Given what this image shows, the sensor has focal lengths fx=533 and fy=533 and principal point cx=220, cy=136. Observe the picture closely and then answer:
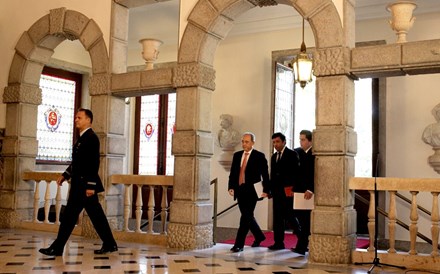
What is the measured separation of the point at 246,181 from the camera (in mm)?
7000

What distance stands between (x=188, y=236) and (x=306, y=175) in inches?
68.3

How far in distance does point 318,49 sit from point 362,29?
3972 millimetres

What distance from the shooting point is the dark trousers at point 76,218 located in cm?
620

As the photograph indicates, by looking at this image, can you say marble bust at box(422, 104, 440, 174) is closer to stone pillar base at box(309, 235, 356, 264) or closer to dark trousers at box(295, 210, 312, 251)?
dark trousers at box(295, 210, 312, 251)

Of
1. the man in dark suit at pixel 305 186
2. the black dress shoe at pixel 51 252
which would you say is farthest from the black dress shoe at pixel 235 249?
the black dress shoe at pixel 51 252

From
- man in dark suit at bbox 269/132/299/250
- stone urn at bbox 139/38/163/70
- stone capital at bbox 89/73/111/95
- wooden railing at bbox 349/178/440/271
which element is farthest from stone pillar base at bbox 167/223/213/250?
stone urn at bbox 139/38/163/70

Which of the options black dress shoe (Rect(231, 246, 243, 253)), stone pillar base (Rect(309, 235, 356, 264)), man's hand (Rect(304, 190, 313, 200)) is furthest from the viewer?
black dress shoe (Rect(231, 246, 243, 253))

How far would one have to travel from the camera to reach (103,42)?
26.6ft

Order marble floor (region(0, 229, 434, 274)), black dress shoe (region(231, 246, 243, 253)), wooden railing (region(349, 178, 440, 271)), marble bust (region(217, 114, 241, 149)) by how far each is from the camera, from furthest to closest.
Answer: marble bust (region(217, 114, 241, 149)) < black dress shoe (region(231, 246, 243, 253)) < wooden railing (region(349, 178, 440, 271)) < marble floor (region(0, 229, 434, 274))

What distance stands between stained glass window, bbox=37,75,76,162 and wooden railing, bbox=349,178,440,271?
8189mm

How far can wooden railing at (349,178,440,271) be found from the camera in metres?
5.71

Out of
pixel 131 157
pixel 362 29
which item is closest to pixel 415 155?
pixel 362 29

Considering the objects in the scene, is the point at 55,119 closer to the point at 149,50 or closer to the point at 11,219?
the point at 11,219

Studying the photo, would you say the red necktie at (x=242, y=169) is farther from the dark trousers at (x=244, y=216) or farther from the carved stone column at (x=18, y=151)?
the carved stone column at (x=18, y=151)
